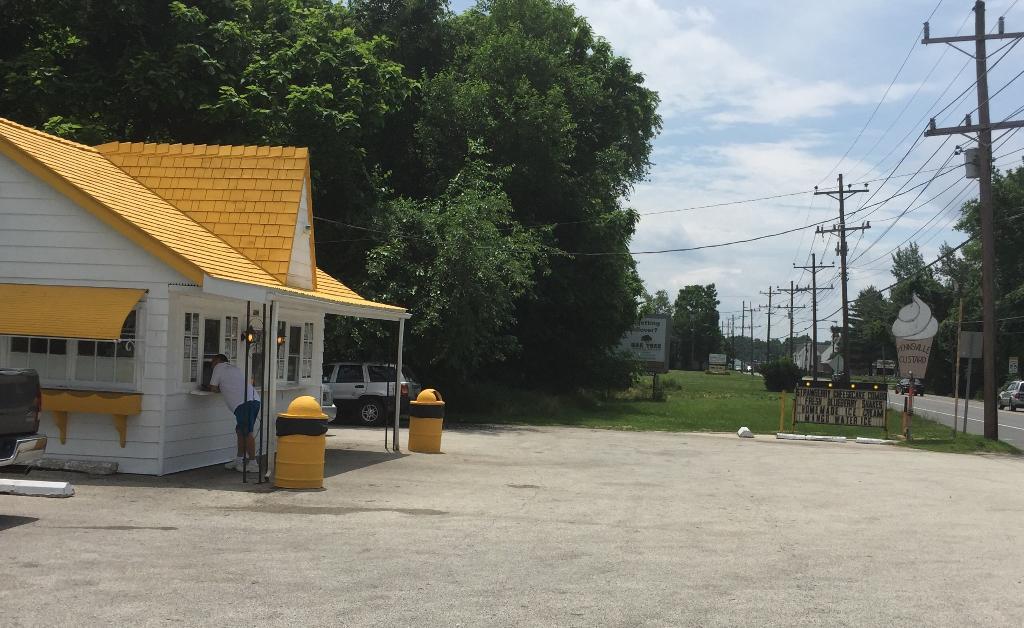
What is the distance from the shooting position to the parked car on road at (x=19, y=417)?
29.7 feet

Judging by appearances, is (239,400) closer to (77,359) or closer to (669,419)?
(77,359)

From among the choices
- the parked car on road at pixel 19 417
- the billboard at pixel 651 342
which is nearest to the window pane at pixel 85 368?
the parked car on road at pixel 19 417

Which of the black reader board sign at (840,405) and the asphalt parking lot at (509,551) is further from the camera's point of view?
the black reader board sign at (840,405)

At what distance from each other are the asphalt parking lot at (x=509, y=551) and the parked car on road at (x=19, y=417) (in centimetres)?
69

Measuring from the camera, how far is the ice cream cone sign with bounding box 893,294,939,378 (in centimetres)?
2803

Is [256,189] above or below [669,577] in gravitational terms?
above

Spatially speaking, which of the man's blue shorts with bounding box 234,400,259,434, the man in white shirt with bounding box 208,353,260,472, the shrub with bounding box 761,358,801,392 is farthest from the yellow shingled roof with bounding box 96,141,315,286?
the shrub with bounding box 761,358,801,392

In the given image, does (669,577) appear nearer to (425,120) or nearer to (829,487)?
(829,487)

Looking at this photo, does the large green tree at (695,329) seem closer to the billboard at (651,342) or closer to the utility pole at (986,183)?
the billboard at (651,342)

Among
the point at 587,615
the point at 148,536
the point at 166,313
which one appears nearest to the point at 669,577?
the point at 587,615

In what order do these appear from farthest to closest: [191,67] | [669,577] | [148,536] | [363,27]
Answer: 1. [363,27]
2. [191,67]
3. [148,536]
4. [669,577]

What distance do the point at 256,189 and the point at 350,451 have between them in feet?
16.6

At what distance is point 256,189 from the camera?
53.1 feet

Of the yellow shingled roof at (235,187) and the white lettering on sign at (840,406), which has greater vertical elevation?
the yellow shingled roof at (235,187)
